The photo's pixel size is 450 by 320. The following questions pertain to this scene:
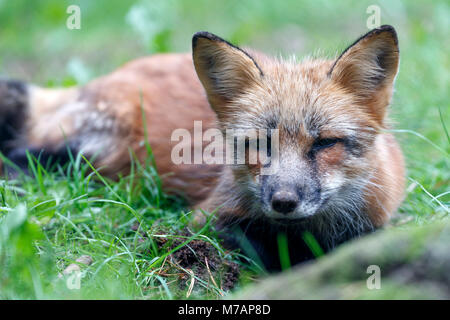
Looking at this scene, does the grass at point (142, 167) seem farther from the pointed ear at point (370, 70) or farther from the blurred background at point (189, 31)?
the pointed ear at point (370, 70)

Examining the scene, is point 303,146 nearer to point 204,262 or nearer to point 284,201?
point 284,201

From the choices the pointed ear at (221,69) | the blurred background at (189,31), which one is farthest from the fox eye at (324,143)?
the blurred background at (189,31)

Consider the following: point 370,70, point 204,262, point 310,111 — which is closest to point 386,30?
point 370,70

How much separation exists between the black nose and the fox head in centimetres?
5

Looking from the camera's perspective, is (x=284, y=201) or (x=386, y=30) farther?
(x=386, y=30)

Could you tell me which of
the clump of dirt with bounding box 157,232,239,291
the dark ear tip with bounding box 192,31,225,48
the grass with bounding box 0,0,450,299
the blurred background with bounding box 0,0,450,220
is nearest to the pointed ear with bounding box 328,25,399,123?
the grass with bounding box 0,0,450,299

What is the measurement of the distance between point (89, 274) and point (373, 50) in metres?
3.51

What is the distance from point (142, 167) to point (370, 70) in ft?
10.6

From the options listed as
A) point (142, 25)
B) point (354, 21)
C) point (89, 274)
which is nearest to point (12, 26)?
point (142, 25)

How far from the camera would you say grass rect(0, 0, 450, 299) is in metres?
4.23

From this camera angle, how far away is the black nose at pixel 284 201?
447 cm

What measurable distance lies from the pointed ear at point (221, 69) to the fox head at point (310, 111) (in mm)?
11

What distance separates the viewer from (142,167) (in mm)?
6734

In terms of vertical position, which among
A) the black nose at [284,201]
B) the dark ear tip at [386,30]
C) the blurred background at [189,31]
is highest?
the blurred background at [189,31]
